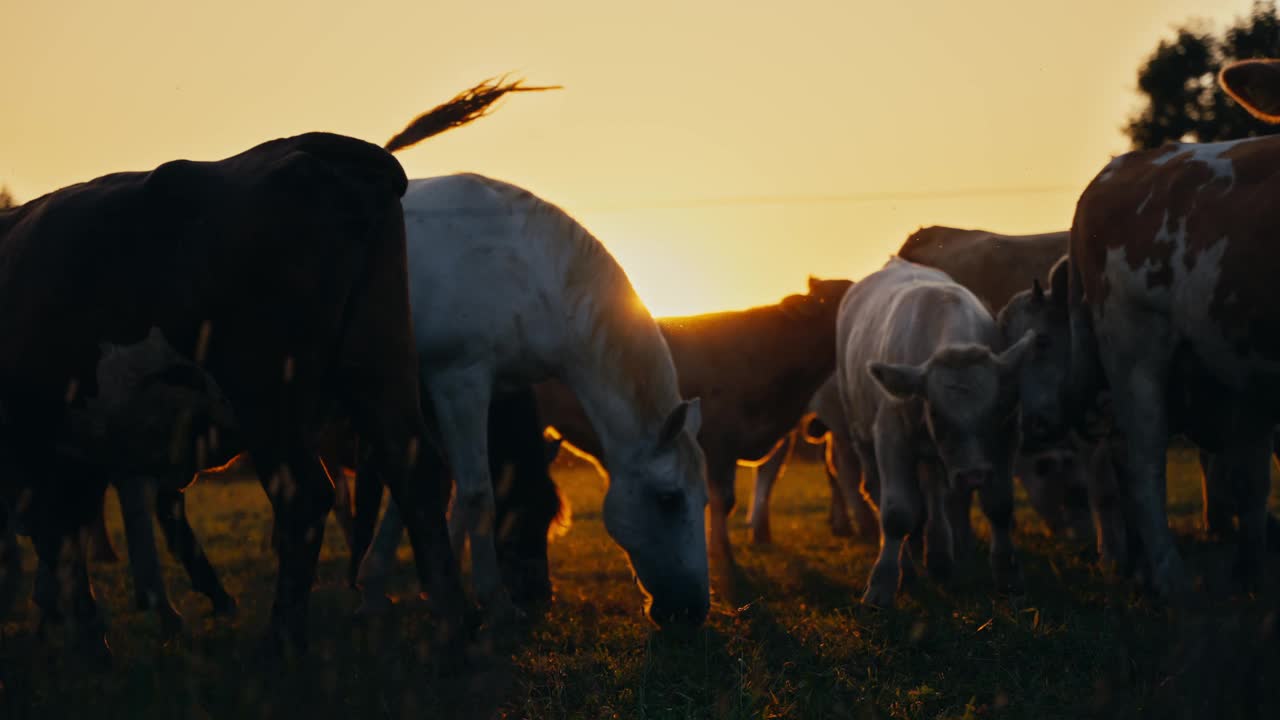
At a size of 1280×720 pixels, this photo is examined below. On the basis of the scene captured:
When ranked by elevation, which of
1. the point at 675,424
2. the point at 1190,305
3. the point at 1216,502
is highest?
the point at 1190,305

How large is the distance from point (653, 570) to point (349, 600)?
7.13 ft

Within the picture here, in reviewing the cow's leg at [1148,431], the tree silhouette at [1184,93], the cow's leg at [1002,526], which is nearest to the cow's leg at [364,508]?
the cow's leg at [1002,526]

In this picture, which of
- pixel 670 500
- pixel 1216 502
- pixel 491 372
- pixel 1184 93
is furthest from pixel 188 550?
pixel 1184 93

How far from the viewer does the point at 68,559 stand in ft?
18.1

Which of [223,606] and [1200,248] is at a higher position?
→ [1200,248]

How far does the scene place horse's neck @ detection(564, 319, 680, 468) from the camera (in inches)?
251

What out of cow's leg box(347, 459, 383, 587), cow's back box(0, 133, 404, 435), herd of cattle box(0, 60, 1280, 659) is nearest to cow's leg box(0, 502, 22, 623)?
herd of cattle box(0, 60, 1280, 659)

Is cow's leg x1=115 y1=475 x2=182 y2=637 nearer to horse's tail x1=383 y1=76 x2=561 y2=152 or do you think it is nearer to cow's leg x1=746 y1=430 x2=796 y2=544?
horse's tail x1=383 y1=76 x2=561 y2=152

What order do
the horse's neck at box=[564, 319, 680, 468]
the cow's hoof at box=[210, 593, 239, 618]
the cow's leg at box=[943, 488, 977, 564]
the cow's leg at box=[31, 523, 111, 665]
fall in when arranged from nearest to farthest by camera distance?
1. the cow's leg at box=[31, 523, 111, 665]
2. the horse's neck at box=[564, 319, 680, 468]
3. the cow's hoof at box=[210, 593, 239, 618]
4. the cow's leg at box=[943, 488, 977, 564]

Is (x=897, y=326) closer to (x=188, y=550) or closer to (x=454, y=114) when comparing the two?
(x=454, y=114)

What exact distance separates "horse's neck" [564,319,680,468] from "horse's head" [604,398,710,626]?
0.07 m

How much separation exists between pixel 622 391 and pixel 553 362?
1.35 feet

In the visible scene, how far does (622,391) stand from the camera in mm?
6398

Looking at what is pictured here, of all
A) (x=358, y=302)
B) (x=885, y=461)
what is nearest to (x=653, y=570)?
(x=885, y=461)
